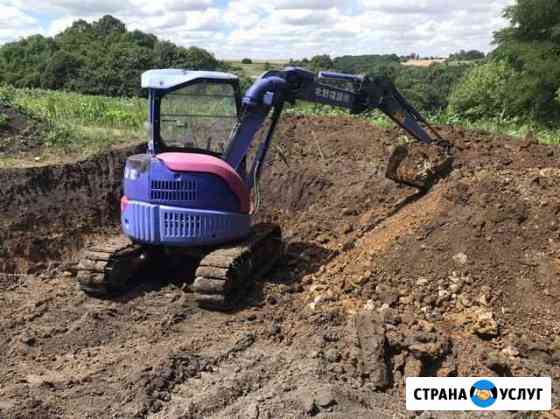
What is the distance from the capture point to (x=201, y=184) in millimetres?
6691

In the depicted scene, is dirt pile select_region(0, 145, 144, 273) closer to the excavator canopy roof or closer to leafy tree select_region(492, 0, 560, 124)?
the excavator canopy roof

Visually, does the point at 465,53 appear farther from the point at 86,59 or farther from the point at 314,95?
the point at 314,95

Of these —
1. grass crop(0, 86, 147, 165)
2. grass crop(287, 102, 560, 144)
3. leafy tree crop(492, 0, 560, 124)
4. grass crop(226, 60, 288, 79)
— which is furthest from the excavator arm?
leafy tree crop(492, 0, 560, 124)

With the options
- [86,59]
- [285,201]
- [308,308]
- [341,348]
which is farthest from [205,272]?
[86,59]

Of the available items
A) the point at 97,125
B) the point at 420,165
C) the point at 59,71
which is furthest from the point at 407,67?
the point at 420,165

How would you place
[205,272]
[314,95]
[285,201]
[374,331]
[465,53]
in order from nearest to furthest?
[374,331]
[205,272]
[314,95]
[285,201]
[465,53]

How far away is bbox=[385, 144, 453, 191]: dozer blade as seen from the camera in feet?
29.0

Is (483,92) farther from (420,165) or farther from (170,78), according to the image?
(170,78)

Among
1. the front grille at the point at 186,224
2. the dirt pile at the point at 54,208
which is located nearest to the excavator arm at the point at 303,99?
the front grille at the point at 186,224

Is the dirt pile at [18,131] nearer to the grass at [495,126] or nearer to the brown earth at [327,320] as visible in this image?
the brown earth at [327,320]

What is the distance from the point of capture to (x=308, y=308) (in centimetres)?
653

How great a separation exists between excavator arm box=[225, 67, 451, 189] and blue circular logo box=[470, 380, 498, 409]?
3561mm

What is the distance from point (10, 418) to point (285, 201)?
7228 mm

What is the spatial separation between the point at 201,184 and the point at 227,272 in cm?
103
